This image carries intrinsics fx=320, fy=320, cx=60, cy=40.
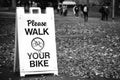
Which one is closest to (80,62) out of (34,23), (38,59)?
(38,59)

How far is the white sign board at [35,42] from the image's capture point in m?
7.37

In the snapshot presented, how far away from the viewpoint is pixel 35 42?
24.5ft

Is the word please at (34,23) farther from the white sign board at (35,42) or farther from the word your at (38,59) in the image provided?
the word your at (38,59)

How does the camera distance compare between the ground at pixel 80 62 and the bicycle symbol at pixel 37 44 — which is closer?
the bicycle symbol at pixel 37 44

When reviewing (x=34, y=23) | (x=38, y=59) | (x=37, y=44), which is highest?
(x=34, y=23)

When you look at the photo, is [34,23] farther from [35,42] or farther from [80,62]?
[80,62]

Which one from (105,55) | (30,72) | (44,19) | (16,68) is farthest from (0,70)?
(105,55)

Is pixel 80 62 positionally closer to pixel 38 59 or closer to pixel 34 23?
pixel 38 59

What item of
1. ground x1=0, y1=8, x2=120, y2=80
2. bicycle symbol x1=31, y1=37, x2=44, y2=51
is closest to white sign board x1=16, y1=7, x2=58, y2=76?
bicycle symbol x1=31, y1=37, x2=44, y2=51

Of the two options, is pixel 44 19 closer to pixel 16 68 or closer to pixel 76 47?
pixel 16 68

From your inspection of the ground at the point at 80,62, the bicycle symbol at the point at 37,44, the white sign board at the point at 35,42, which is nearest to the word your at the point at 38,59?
the white sign board at the point at 35,42

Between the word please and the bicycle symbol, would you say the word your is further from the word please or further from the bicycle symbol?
the word please

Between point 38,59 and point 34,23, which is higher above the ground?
point 34,23

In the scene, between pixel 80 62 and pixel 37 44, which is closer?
pixel 37 44
